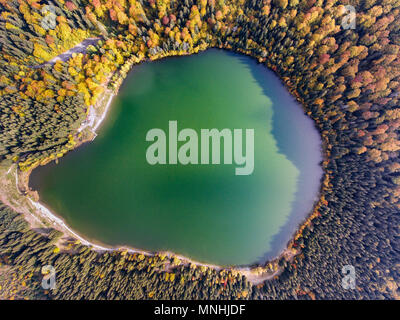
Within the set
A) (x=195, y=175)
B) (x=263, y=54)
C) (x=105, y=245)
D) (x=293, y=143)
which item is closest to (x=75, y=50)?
(x=195, y=175)

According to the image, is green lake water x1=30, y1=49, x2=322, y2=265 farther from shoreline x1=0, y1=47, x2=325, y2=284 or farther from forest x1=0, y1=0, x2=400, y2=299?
forest x1=0, y1=0, x2=400, y2=299

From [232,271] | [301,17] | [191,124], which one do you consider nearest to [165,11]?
[191,124]

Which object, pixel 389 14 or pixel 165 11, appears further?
pixel 165 11

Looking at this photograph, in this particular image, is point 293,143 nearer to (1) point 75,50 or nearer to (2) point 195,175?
(2) point 195,175

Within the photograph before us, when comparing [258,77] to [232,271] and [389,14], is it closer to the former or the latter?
[389,14]

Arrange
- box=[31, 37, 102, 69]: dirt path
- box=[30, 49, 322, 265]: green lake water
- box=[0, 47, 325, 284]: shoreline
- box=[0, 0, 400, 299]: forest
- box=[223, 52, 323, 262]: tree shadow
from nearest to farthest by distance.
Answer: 1. box=[0, 0, 400, 299]: forest
2. box=[31, 37, 102, 69]: dirt path
3. box=[0, 47, 325, 284]: shoreline
4. box=[30, 49, 322, 265]: green lake water
5. box=[223, 52, 323, 262]: tree shadow

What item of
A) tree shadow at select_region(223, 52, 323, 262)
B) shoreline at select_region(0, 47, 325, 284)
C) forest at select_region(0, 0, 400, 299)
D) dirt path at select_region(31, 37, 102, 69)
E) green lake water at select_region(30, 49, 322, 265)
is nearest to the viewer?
forest at select_region(0, 0, 400, 299)

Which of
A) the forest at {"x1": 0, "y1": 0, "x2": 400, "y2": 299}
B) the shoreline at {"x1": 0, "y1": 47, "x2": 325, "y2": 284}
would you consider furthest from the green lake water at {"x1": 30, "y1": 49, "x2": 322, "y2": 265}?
the forest at {"x1": 0, "y1": 0, "x2": 400, "y2": 299}
